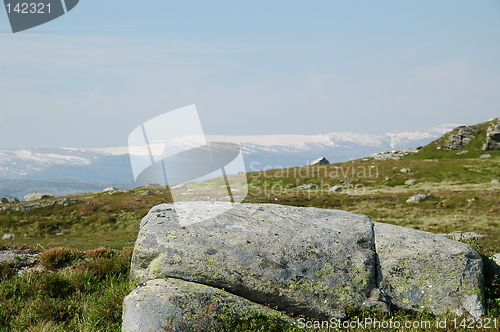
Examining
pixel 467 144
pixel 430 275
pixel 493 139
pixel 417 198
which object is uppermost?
pixel 430 275

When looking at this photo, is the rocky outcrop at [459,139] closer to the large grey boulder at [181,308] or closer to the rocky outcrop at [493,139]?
the rocky outcrop at [493,139]

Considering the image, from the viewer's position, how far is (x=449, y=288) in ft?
33.8

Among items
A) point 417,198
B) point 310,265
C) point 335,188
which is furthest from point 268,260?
point 335,188

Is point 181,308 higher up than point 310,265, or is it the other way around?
point 181,308

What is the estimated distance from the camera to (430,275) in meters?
10.6

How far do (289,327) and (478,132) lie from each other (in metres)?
152

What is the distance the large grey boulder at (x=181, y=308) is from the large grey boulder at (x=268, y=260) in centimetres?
44

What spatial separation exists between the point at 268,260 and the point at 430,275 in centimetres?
471

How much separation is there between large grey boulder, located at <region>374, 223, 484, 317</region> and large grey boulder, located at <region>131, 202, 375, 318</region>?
59cm

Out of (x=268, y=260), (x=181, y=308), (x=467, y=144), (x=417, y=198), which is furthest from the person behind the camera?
(x=467, y=144)

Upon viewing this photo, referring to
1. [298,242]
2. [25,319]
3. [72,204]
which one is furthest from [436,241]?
[72,204]

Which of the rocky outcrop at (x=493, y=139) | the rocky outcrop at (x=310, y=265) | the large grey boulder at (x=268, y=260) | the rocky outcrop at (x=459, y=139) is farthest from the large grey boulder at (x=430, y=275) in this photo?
the rocky outcrop at (x=459, y=139)

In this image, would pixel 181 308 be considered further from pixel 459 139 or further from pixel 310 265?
pixel 459 139

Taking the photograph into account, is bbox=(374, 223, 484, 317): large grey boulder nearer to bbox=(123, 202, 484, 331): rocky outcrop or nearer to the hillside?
bbox=(123, 202, 484, 331): rocky outcrop
